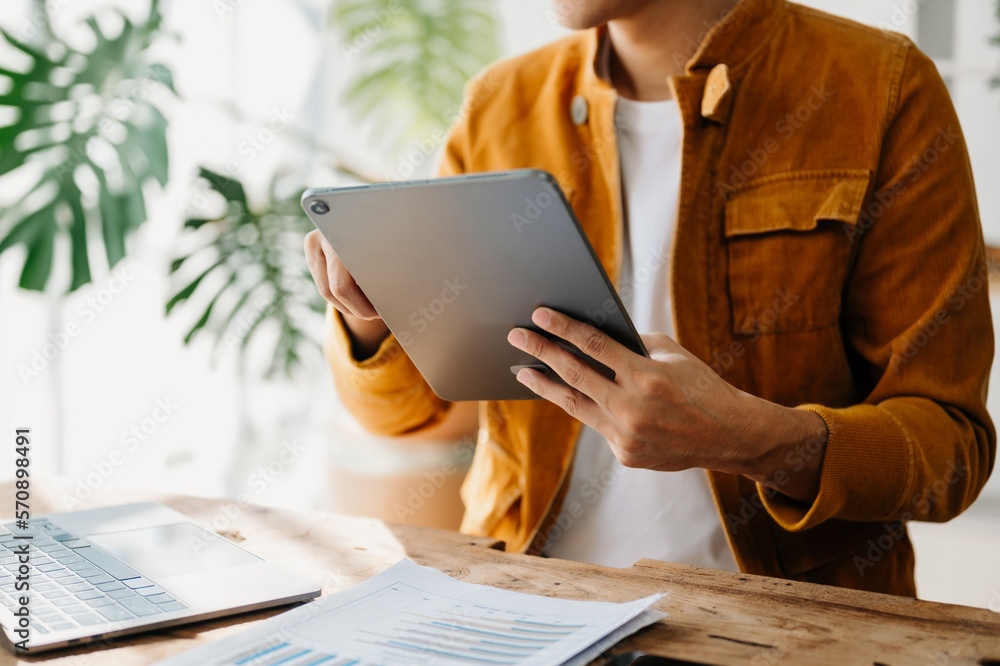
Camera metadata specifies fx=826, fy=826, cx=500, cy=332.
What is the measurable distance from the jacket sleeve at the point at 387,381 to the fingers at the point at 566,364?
13.5 inches

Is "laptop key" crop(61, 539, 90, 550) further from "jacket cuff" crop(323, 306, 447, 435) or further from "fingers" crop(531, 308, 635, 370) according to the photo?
"fingers" crop(531, 308, 635, 370)

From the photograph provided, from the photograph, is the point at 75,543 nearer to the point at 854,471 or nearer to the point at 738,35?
the point at 854,471

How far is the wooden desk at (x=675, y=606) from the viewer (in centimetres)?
59

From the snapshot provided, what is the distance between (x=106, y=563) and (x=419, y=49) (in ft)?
7.48

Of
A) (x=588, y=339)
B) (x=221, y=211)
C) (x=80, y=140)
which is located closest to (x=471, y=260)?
(x=588, y=339)

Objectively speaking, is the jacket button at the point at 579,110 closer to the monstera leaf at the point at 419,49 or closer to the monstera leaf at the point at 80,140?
the monstera leaf at the point at 80,140

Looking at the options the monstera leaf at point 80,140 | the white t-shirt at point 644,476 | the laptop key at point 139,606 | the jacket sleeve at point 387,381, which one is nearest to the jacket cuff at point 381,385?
the jacket sleeve at point 387,381

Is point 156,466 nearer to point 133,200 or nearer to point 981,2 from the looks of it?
point 133,200

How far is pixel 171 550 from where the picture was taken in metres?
0.80

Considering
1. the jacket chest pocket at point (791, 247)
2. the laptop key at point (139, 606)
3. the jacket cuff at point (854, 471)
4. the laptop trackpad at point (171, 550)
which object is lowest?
the laptop key at point (139, 606)

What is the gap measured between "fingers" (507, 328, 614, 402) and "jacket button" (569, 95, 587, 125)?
533 millimetres

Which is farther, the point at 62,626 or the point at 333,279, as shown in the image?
the point at 333,279

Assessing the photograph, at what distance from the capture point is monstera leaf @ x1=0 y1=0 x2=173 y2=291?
Result: 4.97 ft

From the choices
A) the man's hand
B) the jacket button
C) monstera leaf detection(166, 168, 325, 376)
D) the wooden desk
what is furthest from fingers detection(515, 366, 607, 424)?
monstera leaf detection(166, 168, 325, 376)
